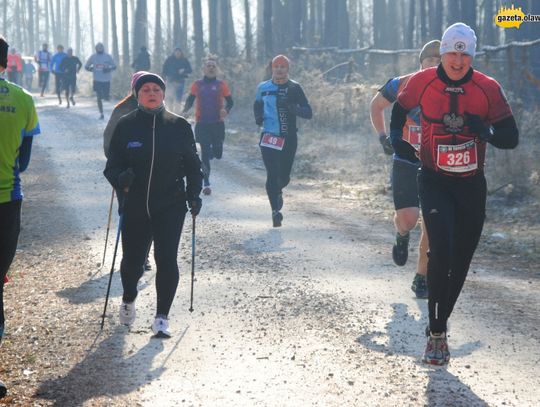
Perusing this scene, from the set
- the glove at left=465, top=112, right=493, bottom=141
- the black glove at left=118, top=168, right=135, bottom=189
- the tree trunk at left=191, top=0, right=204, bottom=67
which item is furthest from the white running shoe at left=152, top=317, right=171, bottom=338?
the tree trunk at left=191, top=0, right=204, bottom=67

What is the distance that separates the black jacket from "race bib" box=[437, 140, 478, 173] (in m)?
1.83

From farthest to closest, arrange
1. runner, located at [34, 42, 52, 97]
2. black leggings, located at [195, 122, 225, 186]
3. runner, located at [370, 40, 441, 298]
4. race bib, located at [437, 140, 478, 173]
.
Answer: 1. runner, located at [34, 42, 52, 97]
2. black leggings, located at [195, 122, 225, 186]
3. runner, located at [370, 40, 441, 298]
4. race bib, located at [437, 140, 478, 173]

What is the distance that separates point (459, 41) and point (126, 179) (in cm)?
233

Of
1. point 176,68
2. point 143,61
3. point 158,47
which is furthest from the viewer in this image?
point 158,47

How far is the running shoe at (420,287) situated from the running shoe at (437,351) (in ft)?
6.15

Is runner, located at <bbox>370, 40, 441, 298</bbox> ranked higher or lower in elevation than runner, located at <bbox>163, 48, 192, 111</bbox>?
lower

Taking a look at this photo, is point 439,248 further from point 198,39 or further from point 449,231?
point 198,39

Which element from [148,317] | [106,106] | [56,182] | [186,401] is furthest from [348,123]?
[186,401]

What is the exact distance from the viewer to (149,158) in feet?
21.9

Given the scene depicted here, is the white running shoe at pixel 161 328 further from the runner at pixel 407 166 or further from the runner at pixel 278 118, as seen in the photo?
the runner at pixel 278 118

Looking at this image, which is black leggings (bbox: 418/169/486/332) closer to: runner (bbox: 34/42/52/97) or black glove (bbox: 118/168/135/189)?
black glove (bbox: 118/168/135/189)

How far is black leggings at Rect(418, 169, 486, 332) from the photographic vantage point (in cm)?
596

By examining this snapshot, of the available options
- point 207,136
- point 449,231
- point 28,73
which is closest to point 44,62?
point 28,73

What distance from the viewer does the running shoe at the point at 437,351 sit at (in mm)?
5922
